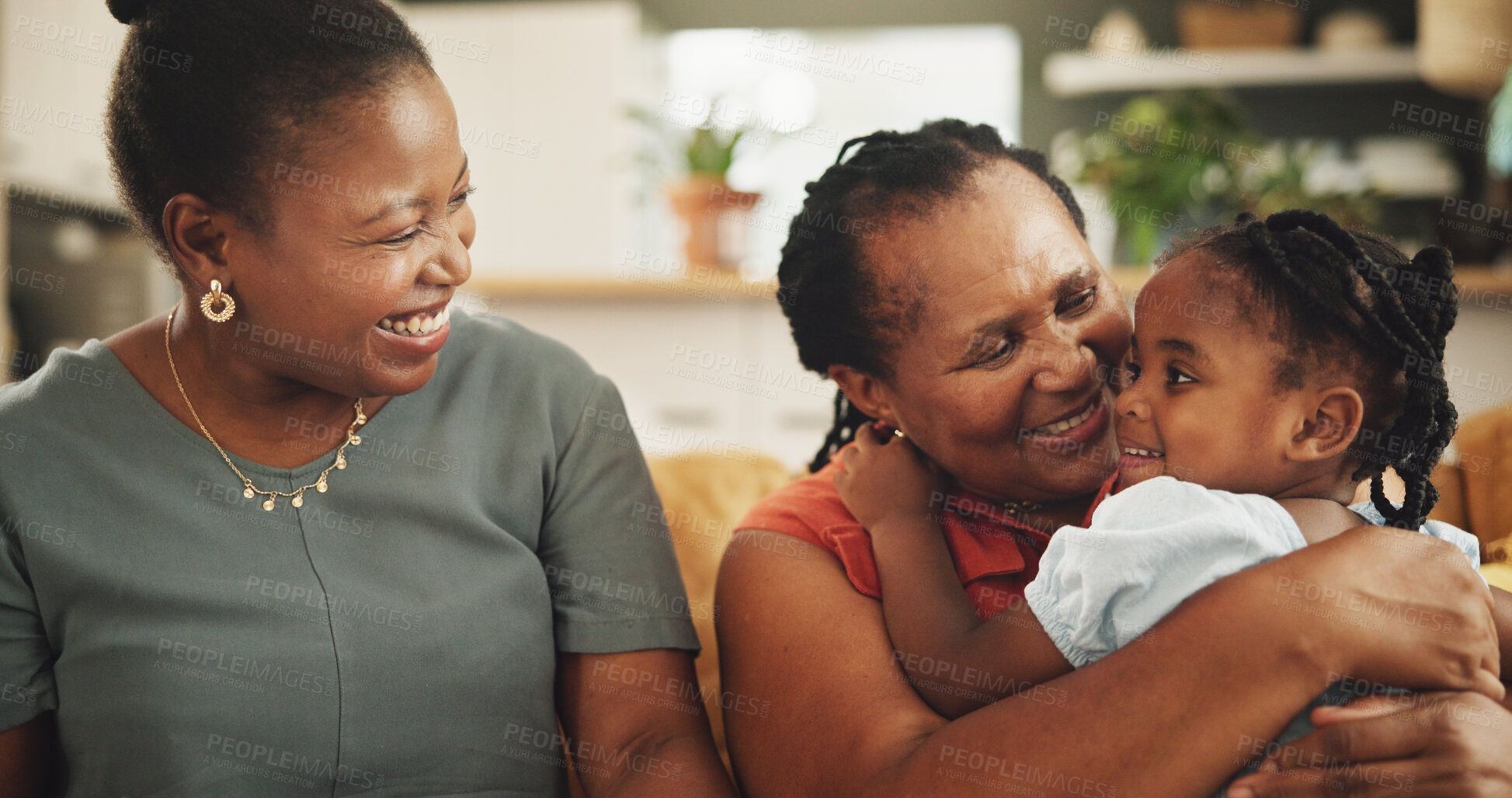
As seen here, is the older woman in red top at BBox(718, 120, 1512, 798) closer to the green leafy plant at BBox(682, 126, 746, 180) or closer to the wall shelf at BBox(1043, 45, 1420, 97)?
the green leafy plant at BBox(682, 126, 746, 180)

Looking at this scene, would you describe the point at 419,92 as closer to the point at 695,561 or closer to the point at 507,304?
the point at 695,561

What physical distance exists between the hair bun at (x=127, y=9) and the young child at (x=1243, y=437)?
931 mm

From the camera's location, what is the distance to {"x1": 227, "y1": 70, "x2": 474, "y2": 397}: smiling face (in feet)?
3.42

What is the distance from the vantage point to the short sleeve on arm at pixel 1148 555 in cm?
91

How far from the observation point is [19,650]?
3.41 feet

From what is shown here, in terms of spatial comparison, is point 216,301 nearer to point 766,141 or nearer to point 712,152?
point 712,152

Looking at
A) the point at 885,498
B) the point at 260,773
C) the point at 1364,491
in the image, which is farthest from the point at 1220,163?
the point at 260,773

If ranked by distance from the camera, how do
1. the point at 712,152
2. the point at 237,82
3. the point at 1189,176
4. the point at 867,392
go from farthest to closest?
the point at 712,152, the point at 1189,176, the point at 867,392, the point at 237,82

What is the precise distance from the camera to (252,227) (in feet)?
3.48

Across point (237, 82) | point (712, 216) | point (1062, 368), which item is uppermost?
point (237, 82)

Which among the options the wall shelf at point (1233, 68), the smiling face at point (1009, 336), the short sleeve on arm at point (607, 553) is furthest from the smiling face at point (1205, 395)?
the wall shelf at point (1233, 68)

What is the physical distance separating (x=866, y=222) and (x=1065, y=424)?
0.99 feet

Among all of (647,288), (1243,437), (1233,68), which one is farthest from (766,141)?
(1243,437)

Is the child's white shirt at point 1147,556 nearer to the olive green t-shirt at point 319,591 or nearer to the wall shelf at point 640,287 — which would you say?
the olive green t-shirt at point 319,591
